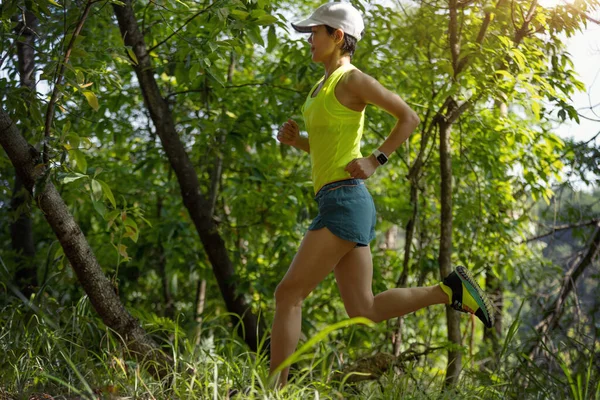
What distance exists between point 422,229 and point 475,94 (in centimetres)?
166

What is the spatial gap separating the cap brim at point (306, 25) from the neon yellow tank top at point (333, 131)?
8.0 inches

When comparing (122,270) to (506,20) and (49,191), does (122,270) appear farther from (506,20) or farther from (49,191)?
(506,20)

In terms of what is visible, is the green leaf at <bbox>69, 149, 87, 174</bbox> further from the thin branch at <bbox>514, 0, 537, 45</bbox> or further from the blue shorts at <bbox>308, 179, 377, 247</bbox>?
the thin branch at <bbox>514, 0, 537, 45</bbox>

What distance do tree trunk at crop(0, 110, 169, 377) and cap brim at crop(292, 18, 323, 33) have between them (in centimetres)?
112

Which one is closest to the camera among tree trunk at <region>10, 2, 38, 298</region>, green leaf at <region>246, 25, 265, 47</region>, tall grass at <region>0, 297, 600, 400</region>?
tall grass at <region>0, 297, 600, 400</region>

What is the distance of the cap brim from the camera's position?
2566 mm

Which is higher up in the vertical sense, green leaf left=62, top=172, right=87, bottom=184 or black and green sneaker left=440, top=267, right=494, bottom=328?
green leaf left=62, top=172, right=87, bottom=184

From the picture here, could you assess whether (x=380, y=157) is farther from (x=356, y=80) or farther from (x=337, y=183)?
(x=356, y=80)

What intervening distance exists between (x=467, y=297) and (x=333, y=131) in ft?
2.83

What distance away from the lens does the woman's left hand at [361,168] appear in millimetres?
2416

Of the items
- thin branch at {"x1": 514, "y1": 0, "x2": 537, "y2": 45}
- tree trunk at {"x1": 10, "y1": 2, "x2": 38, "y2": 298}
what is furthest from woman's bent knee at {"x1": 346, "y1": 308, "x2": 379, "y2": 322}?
tree trunk at {"x1": 10, "y1": 2, "x2": 38, "y2": 298}

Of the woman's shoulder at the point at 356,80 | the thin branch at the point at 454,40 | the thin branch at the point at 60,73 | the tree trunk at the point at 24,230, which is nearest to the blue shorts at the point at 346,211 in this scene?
the woman's shoulder at the point at 356,80

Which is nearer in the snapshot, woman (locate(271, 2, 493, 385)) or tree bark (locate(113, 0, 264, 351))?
woman (locate(271, 2, 493, 385))

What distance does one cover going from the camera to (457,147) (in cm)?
521
